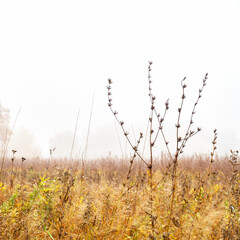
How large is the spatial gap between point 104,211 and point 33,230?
687 mm

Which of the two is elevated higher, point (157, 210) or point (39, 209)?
point (157, 210)

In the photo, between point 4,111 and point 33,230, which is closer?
point 33,230

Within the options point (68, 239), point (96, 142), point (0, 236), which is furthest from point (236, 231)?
point (96, 142)

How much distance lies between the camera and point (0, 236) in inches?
69.7

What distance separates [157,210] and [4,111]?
120ft

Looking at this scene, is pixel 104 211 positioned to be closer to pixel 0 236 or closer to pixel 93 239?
pixel 93 239

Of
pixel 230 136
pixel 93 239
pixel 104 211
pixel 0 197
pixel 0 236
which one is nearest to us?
pixel 0 236

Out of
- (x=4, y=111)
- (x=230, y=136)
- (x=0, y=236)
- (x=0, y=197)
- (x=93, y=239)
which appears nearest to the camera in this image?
(x=0, y=236)

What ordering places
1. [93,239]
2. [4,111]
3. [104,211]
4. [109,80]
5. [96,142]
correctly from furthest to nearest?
[96,142] → [4,111] → [104,211] → [109,80] → [93,239]

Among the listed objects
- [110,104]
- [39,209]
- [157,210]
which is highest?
[110,104]

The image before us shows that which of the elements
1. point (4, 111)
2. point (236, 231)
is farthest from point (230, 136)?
point (236, 231)

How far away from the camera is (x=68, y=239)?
191 cm

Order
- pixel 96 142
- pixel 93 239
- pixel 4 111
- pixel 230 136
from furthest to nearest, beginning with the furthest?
pixel 230 136 < pixel 96 142 < pixel 4 111 < pixel 93 239

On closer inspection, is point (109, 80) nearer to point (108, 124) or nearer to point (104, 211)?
point (104, 211)
